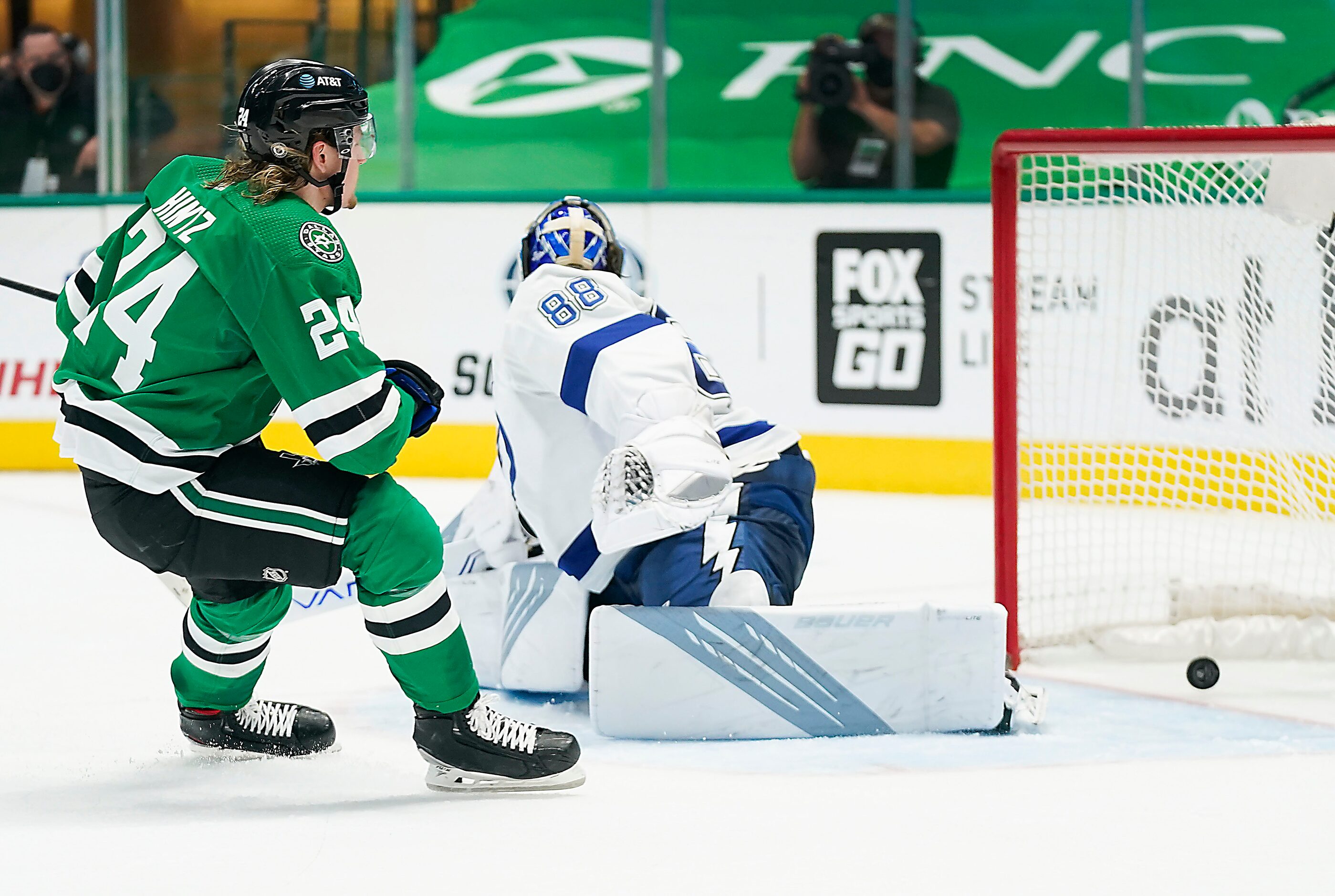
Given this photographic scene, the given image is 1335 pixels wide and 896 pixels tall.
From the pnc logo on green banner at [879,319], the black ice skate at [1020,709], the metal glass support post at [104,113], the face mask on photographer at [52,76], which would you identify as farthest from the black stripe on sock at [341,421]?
the face mask on photographer at [52,76]

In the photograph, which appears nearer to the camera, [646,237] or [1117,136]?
[1117,136]

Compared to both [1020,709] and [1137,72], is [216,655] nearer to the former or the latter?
[1020,709]

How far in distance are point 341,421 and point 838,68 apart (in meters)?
4.40

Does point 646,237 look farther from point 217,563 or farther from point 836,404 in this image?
point 217,563

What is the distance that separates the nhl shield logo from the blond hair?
7 centimetres

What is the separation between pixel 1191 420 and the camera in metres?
3.82

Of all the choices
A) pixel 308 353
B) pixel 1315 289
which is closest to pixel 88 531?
pixel 308 353

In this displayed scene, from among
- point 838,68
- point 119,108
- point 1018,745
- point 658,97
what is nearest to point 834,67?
point 838,68

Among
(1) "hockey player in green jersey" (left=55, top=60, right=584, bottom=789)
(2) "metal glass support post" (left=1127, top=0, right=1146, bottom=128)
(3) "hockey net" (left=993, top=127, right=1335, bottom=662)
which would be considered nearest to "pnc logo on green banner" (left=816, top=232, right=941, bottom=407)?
(2) "metal glass support post" (left=1127, top=0, right=1146, bottom=128)

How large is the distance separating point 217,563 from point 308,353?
340 millimetres

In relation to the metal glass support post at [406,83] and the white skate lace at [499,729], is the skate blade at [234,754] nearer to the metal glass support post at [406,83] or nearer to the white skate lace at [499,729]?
the white skate lace at [499,729]

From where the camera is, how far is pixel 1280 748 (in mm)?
2590

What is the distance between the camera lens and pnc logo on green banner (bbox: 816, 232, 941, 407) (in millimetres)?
5777

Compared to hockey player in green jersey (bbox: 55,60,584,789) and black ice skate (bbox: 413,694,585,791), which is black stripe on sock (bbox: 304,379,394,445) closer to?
hockey player in green jersey (bbox: 55,60,584,789)
